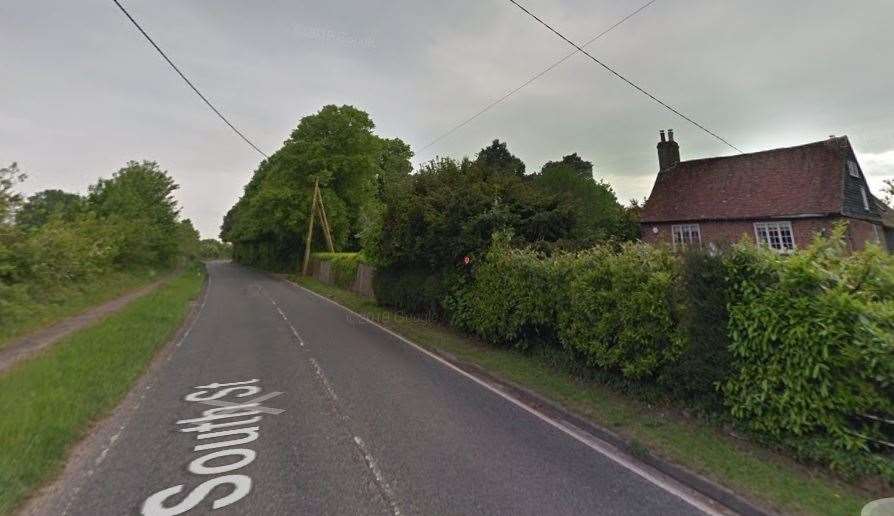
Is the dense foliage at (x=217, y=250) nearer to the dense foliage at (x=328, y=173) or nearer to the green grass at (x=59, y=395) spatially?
the dense foliage at (x=328, y=173)

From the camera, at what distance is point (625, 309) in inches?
233

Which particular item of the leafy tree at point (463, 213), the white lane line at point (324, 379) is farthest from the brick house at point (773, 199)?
the white lane line at point (324, 379)

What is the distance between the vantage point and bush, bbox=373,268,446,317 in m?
12.9

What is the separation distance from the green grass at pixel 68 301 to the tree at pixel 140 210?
2.12 meters

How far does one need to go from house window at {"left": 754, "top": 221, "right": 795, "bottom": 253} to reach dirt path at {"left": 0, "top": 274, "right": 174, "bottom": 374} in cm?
2941

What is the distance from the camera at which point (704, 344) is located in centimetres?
486

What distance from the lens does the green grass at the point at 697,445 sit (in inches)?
133

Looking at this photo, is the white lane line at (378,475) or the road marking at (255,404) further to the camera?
the road marking at (255,404)

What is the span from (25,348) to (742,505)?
13.9m

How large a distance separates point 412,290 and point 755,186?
74.6 ft

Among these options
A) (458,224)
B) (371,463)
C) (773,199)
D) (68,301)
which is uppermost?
(458,224)

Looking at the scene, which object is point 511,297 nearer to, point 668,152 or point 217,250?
point 668,152

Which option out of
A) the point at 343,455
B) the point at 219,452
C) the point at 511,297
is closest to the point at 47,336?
the point at 219,452

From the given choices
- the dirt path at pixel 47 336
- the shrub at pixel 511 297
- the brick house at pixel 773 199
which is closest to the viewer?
the shrub at pixel 511 297
